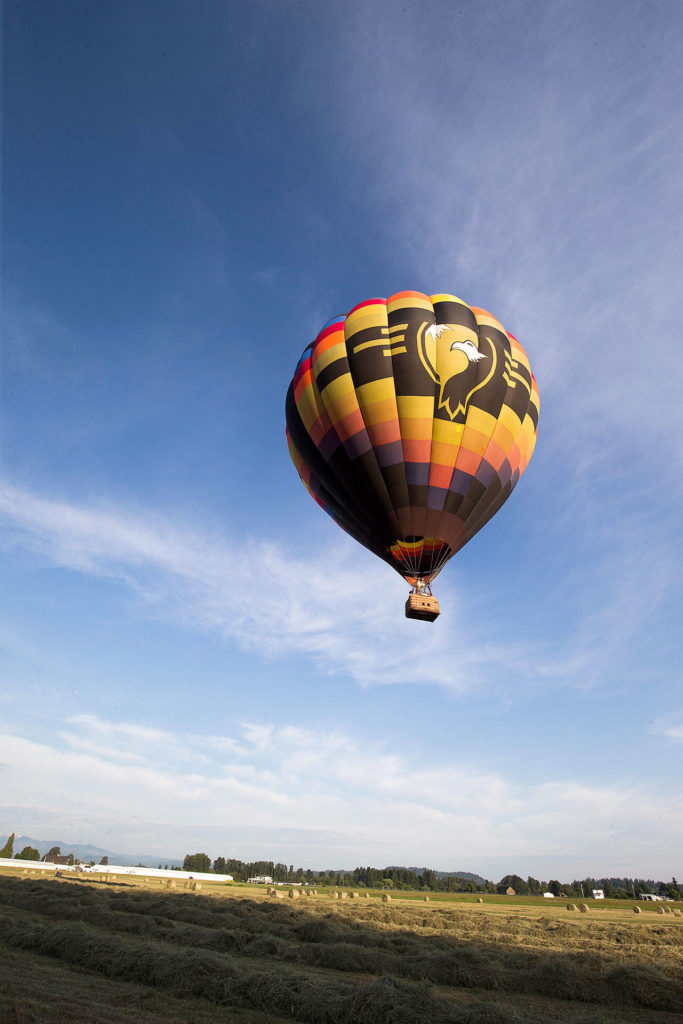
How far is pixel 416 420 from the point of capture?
1945 centimetres

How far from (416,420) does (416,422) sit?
0.21ft

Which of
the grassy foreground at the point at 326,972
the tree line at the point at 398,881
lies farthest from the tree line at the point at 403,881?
the grassy foreground at the point at 326,972

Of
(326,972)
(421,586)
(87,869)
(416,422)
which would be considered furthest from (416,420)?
(87,869)

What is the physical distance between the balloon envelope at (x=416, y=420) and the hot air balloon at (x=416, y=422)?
3cm

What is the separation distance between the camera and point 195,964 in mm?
11219

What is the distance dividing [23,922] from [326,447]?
16.7 m

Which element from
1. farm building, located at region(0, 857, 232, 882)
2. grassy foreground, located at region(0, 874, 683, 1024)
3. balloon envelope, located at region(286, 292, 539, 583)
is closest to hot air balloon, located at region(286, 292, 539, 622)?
balloon envelope, located at region(286, 292, 539, 583)

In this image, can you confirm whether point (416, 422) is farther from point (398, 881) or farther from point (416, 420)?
point (398, 881)

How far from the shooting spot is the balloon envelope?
64.4 feet

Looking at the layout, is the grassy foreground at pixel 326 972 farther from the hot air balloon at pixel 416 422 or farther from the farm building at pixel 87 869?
the farm building at pixel 87 869

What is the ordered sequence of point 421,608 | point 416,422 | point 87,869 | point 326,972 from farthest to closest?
1. point 87,869
2. point 421,608
3. point 416,422
4. point 326,972

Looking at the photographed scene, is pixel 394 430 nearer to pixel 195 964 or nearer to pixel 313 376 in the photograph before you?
pixel 313 376

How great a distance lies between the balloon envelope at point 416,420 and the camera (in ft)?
64.4

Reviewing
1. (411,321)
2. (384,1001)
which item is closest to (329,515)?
(411,321)
